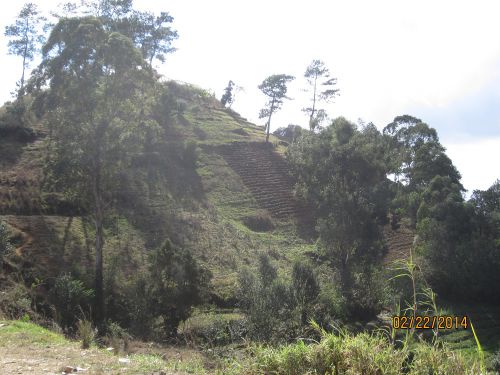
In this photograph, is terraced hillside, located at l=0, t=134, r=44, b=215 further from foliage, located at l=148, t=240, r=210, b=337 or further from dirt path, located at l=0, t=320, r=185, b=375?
dirt path, located at l=0, t=320, r=185, b=375

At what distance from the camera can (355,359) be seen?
4020 mm

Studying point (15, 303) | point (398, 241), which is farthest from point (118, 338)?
point (398, 241)

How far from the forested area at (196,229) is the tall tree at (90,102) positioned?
0.05 m

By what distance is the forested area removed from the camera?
1574 cm

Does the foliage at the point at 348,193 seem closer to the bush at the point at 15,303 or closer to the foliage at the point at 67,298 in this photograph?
the foliage at the point at 67,298

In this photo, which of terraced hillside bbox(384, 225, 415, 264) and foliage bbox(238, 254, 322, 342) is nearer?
foliage bbox(238, 254, 322, 342)

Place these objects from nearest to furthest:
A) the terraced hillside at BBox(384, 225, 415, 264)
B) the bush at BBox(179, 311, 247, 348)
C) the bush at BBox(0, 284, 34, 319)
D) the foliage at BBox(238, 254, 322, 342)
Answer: the bush at BBox(179, 311, 247, 348)
the bush at BBox(0, 284, 34, 319)
the foliage at BBox(238, 254, 322, 342)
the terraced hillside at BBox(384, 225, 415, 264)

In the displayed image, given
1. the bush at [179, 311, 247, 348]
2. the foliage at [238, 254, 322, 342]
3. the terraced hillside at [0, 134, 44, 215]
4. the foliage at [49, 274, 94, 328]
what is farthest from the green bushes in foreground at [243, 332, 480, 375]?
the terraced hillside at [0, 134, 44, 215]

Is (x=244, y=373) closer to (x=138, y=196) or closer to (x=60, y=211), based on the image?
(x=60, y=211)

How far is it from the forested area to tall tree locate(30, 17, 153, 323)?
2.0 inches

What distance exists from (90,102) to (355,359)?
54.2ft

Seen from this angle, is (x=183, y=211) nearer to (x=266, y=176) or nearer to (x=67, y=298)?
(x=266, y=176)

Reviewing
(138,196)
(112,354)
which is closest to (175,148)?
(138,196)

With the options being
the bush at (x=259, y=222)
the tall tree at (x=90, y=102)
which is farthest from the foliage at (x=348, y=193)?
the tall tree at (x=90, y=102)
